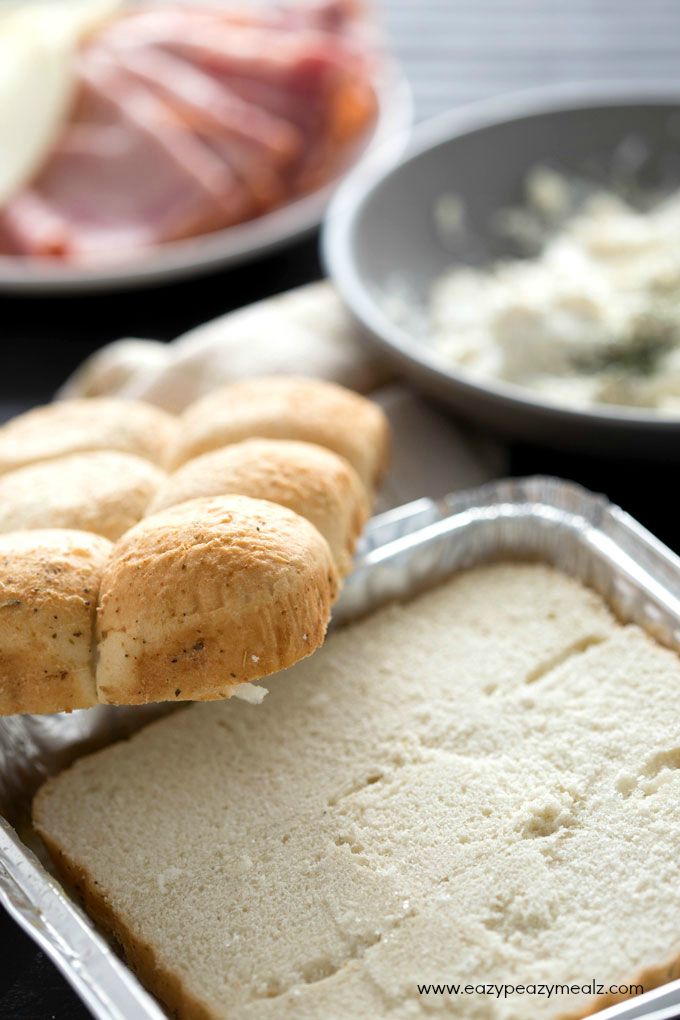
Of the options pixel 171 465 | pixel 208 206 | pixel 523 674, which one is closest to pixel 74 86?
pixel 208 206

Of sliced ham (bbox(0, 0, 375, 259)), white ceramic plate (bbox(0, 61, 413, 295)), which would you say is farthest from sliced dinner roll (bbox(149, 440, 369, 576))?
sliced ham (bbox(0, 0, 375, 259))

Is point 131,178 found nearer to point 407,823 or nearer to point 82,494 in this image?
point 82,494

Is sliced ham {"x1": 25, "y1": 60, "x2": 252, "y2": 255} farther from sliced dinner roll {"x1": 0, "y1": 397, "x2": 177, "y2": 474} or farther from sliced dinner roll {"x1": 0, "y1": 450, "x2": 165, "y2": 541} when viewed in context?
sliced dinner roll {"x1": 0, "y1": 450, "x2": 165, "y2": 541}

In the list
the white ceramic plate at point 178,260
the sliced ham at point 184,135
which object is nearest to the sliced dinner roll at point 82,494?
the white ceramic plate at point 178,260

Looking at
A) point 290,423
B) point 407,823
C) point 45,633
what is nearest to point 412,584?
point 290,423

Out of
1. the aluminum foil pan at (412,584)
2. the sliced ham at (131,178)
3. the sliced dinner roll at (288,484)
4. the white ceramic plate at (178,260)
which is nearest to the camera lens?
the aluminum foil pan at (412,584)

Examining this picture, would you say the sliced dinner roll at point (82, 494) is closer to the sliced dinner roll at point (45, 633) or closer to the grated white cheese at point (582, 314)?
the sliced dinner roll at point (45, 633)

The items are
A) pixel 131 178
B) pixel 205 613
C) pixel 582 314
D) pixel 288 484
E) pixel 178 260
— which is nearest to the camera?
pixel 205 613
